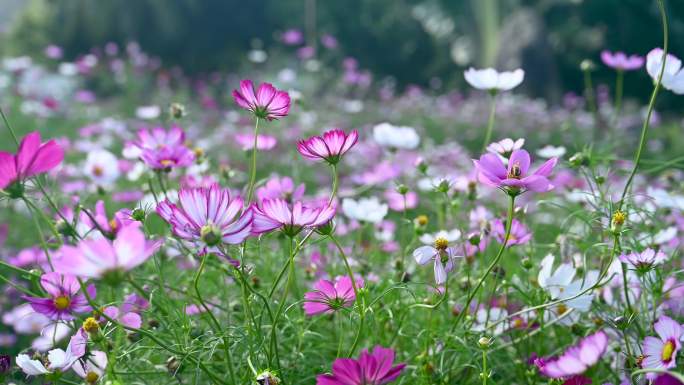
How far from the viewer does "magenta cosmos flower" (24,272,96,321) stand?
0.73 meters

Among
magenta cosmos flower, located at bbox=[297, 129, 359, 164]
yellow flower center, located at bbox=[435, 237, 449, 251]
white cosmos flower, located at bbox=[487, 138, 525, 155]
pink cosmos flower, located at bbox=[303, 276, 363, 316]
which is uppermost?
white cosmos flower, located at bbox=[487, 138, 525, 155]

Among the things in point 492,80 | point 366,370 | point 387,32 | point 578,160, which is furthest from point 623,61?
point 387,32

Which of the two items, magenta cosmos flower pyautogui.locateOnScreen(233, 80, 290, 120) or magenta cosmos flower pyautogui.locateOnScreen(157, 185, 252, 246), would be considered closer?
magenta cosmos flower pyautogui.locateOnScreen(157, 185, 252, 246)

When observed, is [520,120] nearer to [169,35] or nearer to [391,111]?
[391,111]

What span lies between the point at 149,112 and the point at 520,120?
402 cm

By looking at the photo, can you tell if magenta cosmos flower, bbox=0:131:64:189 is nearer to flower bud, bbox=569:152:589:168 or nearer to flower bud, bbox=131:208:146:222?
flower bud, bbox=131:208:146:222

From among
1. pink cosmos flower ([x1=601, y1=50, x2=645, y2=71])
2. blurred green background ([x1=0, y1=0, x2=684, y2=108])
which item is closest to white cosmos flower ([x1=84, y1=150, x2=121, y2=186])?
pink cosmos flower ([x1=601, y1=50, x2=645, y2=71])

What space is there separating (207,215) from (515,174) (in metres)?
0.32

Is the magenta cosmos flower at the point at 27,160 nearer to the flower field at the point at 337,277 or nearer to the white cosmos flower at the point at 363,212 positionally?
the flower field at the point at 337,277

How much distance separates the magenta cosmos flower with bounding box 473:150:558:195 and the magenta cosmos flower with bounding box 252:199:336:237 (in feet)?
0.54

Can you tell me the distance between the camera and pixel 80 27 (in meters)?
7.84

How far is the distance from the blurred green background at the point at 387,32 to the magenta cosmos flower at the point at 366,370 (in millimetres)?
6650

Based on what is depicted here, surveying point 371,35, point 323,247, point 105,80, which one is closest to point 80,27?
point 105,80

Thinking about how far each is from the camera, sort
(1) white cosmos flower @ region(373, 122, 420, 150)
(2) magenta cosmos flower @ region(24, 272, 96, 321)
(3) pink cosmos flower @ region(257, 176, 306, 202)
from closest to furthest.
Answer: (2) magenta cosmos flower @ region(24, 272, 96, 321) < (3) pink cosmos flower @ region(257, 176, 306, 202) < (1) white cosmos flower @ region(373, 122, 420, 150)
